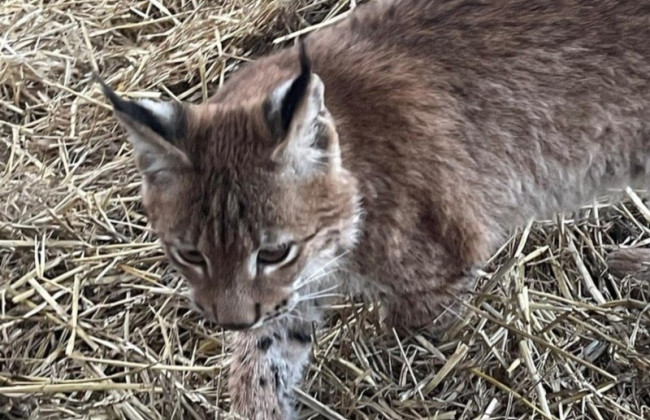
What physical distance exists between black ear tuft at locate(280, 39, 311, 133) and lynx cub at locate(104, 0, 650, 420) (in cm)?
10

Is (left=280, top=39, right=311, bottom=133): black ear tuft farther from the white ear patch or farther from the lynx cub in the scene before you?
the white ear patch

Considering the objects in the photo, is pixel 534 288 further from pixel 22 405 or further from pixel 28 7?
pixel 28 7

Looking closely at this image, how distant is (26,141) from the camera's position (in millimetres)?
4211

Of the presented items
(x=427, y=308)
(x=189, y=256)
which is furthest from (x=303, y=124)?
(x=427, y=308)

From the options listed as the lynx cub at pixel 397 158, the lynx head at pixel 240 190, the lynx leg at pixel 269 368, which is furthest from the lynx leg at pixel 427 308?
the lynx head at pixel 240 190

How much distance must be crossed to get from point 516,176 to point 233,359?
112cm

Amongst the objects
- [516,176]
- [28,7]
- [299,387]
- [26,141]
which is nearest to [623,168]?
[516,176]

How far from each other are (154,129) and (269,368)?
1120mm

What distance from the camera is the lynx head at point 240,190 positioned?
2.57m

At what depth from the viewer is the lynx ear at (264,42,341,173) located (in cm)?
246

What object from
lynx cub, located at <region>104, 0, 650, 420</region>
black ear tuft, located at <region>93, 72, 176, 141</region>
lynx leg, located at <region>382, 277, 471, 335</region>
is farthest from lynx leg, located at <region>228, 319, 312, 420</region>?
black ear tuft, located at <region>93, 72, 176, 141</region>

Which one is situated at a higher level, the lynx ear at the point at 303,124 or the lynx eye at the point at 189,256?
the lynx ear at the point at 303,124

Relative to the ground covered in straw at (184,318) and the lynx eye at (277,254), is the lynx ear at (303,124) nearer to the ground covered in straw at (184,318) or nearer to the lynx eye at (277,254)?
the lynx eye at (277,254)

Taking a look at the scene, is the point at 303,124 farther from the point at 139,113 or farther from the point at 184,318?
the point at 184,318
